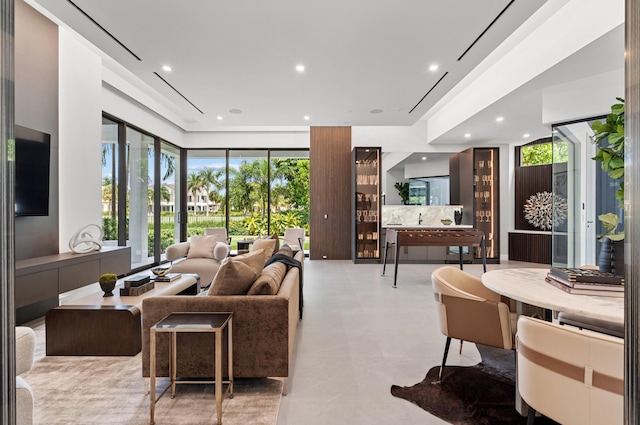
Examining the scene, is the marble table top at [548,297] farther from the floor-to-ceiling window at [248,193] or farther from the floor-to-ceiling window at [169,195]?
the floor-to-ceiling window at [248,193]

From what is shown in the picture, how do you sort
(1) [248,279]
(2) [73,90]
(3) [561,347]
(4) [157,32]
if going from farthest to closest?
(2) [73,90]
(4) [157,32]
(1) [248,279]
(3) [561,347]

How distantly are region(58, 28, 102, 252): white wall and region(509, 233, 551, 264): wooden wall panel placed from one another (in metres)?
8.36

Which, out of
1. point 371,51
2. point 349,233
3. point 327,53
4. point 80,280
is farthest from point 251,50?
point 349,233

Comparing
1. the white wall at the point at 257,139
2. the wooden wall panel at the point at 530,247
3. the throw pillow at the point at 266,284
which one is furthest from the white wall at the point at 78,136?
the wooden wall panel at the point at 530,247

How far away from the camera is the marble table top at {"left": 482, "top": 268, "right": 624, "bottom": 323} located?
54.6 inches

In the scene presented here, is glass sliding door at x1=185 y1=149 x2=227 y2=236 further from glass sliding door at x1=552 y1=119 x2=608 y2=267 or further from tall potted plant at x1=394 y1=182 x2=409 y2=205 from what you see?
glass sliding door at x1=552 y1=119 x2=608 y2=267

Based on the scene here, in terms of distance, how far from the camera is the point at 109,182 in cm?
550

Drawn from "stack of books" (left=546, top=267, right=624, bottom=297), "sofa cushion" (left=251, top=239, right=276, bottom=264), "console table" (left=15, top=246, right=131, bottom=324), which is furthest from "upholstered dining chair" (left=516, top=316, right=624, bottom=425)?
"console table" (left=15, top=246, right=131, bottom=324)

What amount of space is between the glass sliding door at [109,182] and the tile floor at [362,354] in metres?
3.47

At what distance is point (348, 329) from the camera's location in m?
3.30

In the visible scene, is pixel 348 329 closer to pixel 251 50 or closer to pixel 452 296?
pixel 452 296

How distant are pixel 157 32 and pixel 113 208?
3458 mm

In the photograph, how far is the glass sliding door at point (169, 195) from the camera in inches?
289

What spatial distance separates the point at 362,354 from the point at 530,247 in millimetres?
6400
